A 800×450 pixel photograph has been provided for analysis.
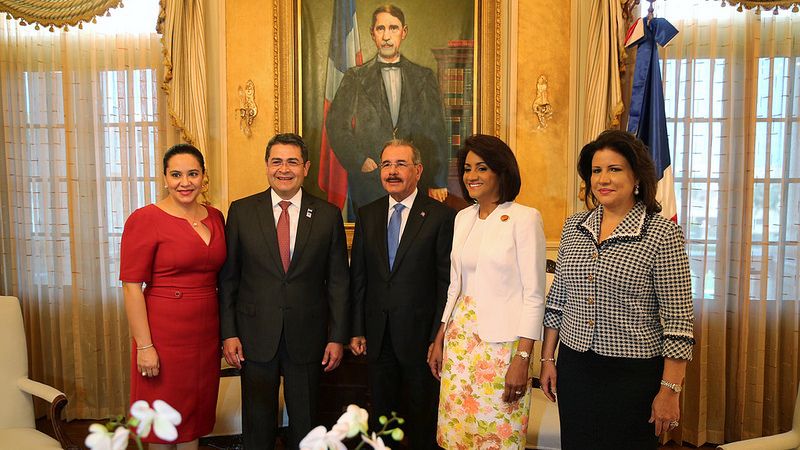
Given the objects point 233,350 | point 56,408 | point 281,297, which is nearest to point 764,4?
point 281,297

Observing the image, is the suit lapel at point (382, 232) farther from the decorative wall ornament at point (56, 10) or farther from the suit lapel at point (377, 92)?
the decorative wall ornament at point (56, 10)

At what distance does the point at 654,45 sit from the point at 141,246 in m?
3.35

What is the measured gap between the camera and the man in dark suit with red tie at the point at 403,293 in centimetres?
252

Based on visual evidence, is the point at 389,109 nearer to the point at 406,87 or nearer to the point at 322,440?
the point at 406,87

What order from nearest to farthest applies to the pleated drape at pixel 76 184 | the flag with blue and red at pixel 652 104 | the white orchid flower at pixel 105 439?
the white orchid flower at pixel 105 439 → the flag with blue and red at pixel 652 104 → the pleated drape at pixel 76 184

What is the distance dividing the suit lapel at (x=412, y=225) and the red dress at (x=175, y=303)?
923 millimetres

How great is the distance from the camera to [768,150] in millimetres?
3533

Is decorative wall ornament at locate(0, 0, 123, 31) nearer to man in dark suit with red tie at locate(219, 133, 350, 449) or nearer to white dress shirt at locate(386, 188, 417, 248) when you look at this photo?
man in dark suit with red tie at locate(219, 133, 350, 449)

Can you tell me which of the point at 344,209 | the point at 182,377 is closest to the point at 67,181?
the point at 344,209

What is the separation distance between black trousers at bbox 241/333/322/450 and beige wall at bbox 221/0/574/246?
6.01ft

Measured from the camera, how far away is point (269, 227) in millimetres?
2516

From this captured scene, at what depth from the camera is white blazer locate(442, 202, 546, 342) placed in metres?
2.05

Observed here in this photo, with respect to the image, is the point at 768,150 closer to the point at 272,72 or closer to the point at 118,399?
the point at 272,72

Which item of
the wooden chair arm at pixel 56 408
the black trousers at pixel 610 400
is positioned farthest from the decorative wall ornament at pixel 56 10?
the black trousers at pixel 610 400
